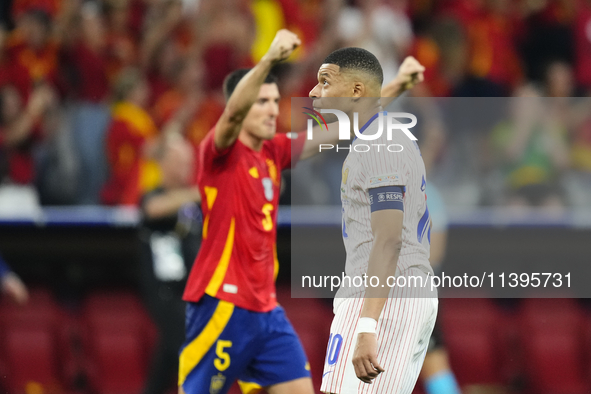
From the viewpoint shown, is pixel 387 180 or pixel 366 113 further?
pixel 366 113

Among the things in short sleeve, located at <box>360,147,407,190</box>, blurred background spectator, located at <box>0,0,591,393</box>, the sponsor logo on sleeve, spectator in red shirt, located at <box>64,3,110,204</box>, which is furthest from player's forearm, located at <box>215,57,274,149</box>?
spectator in red shirt, located at <box>64,3,110,204</box>

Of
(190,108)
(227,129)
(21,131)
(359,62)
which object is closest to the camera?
(359,62)

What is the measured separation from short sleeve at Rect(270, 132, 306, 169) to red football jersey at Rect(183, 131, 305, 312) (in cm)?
23

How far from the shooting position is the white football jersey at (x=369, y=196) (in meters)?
3.72

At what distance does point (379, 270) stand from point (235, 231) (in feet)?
5.08

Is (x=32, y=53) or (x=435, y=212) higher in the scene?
(x=32, y=53)

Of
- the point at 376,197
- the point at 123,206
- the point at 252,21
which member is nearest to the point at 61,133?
the point at 123,206

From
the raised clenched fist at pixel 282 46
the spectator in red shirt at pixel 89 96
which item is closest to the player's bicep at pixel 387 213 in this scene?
the raised clenched fist at pixel 282 46

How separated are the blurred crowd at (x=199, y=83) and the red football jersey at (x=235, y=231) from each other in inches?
113

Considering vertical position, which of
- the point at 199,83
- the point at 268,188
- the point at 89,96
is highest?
the point at 199,83

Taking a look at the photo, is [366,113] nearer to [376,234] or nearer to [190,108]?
[376,234]

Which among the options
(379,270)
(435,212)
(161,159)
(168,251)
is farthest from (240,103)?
(168,251)

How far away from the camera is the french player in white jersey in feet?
12.1

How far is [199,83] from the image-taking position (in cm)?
905
